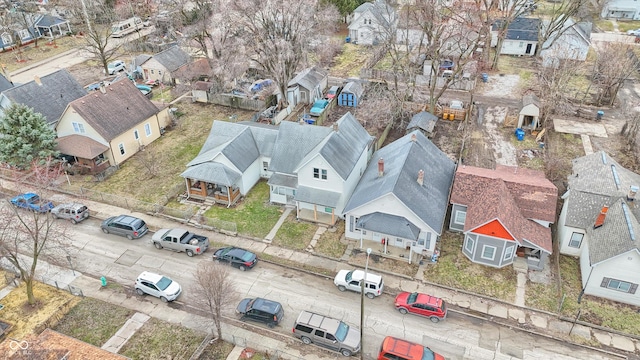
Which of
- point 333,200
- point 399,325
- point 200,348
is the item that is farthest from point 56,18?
point 399,325

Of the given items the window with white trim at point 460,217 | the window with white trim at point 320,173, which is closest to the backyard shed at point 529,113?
the window with white trim at point 460,217

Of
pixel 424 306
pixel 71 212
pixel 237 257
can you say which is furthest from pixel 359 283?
pixel 71 212

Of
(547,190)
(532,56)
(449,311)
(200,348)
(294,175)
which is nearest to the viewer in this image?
(200,348)

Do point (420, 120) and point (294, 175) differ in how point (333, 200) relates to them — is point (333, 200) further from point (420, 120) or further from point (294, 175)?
point (420, 120)

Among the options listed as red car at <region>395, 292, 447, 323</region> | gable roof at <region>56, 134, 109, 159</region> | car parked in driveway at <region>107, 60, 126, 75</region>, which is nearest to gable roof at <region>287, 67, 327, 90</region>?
gable roof at <region>56, 134, 109, 159</region>

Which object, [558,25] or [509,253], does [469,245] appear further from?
[558,25]

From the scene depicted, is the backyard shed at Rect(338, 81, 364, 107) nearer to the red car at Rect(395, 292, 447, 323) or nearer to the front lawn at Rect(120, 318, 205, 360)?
the red car at Rect(395, 292, 447, 323)

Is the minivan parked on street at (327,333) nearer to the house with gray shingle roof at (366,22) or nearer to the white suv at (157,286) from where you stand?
the white suv at (157,286)

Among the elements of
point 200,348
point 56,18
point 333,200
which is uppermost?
point 56,18
